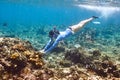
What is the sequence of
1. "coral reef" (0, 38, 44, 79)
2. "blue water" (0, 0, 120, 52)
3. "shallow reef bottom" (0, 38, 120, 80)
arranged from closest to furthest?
1. "shallow reef bottom" (0, 38, 120, 80)
2. "coral reef" (0, 38, 44, 79)
3. "blue water" (0, 0, 120, 52)

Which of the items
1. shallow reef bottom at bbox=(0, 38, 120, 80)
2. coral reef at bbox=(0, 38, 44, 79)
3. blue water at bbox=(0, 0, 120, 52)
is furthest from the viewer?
blue water at bbox=(0, 0, 120, 52)

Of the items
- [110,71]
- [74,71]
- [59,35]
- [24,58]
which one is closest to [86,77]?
[74,71]

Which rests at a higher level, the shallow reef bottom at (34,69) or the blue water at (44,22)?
the blue water at (44,22)

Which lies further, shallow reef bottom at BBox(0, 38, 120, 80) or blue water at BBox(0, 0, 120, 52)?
blue water at BBox(0, 0, 120, 52)

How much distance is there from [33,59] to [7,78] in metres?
1.45

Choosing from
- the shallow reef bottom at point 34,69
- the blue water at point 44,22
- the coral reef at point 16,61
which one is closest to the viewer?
the shallow reef bottom at point 34,69

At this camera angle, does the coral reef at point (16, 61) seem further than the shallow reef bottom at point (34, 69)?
Yes

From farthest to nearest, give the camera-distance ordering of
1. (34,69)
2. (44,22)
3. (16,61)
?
(44,22) → (34,69) → (16,61)

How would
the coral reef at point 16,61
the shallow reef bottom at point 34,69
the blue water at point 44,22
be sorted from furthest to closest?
1. the blue water at point 44,22
2. the coral reef at point 16,61
3. the shallow reef bottom at point 34,69

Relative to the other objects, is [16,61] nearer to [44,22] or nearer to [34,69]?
[34,69]

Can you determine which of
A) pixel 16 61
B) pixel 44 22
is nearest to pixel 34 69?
pixel 16 61

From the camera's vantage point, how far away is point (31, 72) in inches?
282

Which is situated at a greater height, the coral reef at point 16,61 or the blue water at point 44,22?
the blue water at point 44,22

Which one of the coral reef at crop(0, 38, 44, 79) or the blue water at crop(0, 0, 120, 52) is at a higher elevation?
the blue water at crop(0, 0, 120, 52)
